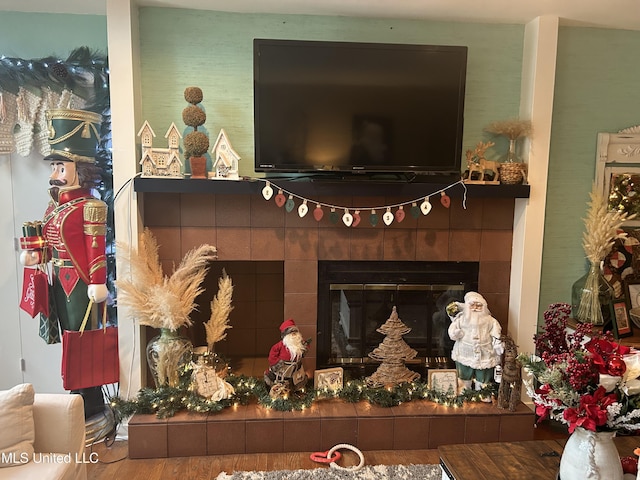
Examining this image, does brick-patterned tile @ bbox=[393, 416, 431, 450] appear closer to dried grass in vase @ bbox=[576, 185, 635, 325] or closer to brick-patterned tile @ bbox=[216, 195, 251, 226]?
dried grass in vase @ bbox=[576, 185, 635, 325]

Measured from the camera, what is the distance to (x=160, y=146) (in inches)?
101

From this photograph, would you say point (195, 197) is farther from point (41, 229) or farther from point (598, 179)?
point (598, 179)

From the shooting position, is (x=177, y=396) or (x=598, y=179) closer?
(x=177, y=396)

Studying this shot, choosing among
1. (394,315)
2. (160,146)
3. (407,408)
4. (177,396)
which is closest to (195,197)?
(160,146)

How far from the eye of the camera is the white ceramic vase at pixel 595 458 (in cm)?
143

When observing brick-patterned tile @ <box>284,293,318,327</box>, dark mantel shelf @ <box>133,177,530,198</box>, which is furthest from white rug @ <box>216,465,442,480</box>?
dark mantel shelf @ <box>133,177,530,198</box>

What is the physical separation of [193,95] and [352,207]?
102 centimetres

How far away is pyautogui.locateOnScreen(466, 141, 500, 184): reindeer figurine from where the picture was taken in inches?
102

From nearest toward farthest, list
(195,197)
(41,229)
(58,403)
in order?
1. (58,403)
2. (41,229)
3. (195,197)

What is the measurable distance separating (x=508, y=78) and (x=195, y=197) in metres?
1.89

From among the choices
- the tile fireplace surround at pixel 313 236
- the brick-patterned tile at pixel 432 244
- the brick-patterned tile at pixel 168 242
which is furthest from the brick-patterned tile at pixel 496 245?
the brick-patterned tile at pixel 168 242

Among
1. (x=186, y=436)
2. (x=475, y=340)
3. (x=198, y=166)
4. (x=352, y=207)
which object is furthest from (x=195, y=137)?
(x=475, y=340)

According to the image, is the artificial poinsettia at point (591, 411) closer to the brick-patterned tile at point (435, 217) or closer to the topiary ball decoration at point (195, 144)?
the brick-patterned tile at point (435, 217)

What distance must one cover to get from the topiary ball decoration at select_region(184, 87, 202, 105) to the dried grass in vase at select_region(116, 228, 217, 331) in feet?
2.39
